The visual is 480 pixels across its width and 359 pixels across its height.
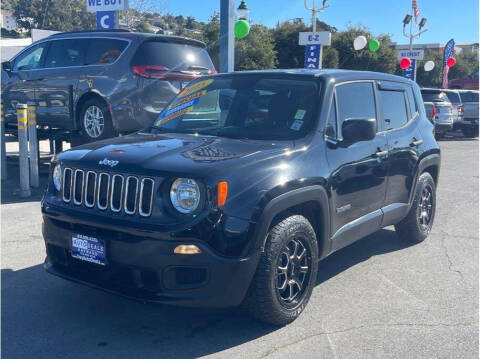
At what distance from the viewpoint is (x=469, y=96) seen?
2147 cm

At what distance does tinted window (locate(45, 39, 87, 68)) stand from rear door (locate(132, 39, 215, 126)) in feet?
4.21

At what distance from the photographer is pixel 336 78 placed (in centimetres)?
461

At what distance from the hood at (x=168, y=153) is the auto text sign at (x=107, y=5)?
899 cm

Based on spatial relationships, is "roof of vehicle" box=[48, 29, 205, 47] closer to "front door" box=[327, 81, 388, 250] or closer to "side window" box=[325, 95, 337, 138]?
"front door" box=[327, 81, 388, 250]

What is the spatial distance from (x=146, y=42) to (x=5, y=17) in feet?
222

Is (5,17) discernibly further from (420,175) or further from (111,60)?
(420,175)

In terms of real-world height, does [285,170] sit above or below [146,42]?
below

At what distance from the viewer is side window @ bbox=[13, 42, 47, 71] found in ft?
30.9

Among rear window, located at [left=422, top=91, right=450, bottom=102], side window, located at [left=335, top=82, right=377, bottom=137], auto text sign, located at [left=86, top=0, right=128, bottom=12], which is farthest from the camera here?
rear window, located at [left=422, top=91, right=450, bottom=102]

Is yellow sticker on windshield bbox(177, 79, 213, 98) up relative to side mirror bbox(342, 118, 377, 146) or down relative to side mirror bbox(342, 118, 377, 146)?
up

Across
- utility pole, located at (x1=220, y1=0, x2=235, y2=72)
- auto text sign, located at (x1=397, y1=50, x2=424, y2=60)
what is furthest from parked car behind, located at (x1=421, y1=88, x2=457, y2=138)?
utility pole, located at (x1=220, y1=0, x2=235, y2=72)

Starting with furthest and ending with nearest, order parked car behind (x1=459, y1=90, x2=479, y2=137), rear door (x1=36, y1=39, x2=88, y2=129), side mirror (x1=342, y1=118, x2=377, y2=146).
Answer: parked car behind (x1=459, y1=90, x2=479, y2=137) < rear door (x1=36, y1=39, x2=88, y2=129) < side mirror (x1=342, y1=118, x2=377, y2=146)

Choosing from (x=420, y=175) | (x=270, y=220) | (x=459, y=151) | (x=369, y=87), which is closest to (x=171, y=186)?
(x=270, y=220)

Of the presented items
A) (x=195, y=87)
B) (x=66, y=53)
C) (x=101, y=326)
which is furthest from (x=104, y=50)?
(x=101, y=326)
